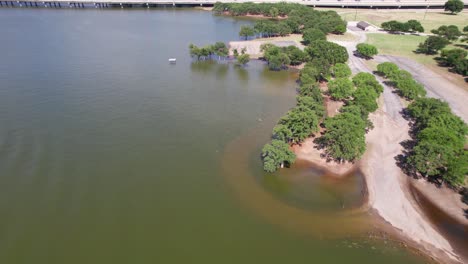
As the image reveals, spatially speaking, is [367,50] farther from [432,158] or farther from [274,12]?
[274,12]

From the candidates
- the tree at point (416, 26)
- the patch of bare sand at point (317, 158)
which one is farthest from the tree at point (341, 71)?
the tree at point (416, 26)

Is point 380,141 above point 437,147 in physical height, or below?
below

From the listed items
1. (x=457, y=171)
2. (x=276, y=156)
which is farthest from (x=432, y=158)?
(x=276, y=156)

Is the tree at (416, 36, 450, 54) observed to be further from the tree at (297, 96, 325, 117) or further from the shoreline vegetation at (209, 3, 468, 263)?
the tree at (297, 96, 325, 117)

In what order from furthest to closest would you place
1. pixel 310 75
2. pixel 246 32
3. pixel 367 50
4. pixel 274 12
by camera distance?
pixel 274 12, pixel 246 32, pixel 367 50, pixel 310 75

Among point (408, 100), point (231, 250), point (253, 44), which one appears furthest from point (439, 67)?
point (231, 250)

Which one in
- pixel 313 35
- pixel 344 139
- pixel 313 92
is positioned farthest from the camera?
pixel 313 35

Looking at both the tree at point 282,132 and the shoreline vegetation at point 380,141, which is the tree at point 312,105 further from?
the tree at point 282,132
